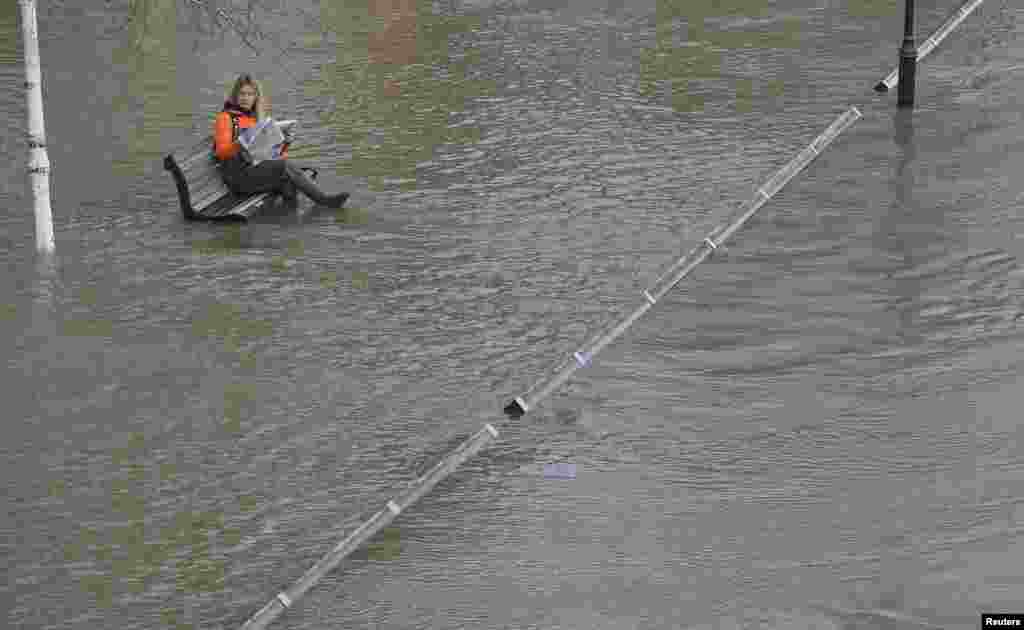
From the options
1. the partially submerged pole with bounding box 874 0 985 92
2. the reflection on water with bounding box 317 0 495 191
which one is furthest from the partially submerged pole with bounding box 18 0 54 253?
the partially submerged pole with bounding box 874 0 985 92

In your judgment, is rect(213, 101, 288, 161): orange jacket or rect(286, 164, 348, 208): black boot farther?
rect(213, 101, 288, 161): orange jacket

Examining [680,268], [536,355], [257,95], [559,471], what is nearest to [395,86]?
[257,95]

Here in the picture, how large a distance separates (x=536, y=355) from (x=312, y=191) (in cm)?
422

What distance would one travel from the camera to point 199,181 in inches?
627

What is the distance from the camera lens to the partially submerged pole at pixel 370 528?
8977 millimetres

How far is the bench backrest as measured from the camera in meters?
15.6

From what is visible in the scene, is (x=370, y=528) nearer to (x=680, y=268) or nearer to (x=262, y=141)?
(x=680, y=268)

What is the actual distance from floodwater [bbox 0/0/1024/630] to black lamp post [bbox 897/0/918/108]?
0.26 m

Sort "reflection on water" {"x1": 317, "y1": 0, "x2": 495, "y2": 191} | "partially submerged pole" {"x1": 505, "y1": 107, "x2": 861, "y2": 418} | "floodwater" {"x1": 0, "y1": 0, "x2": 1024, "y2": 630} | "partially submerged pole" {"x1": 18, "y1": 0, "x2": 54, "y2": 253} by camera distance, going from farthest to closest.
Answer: "reflection on water" {"x1": 317, "y1": 0, "x2": 495, "y2": 191}
"partially submerged pole" {"x1": 18, "y1": 0, "x2": 54, "y2": 253}
"partially submerged pole" {"x1": 505, "y1": 107, "x2": 861, "y2": 418}
"floodwater" {"x1": 0, "y1": 0, "x2": 1024, "y2": 630}

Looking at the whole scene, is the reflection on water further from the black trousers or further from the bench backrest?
the bench backrest

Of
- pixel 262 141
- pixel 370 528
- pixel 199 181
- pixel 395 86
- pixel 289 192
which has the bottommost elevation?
pixel 370 528

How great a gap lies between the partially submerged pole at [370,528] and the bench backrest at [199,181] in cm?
558

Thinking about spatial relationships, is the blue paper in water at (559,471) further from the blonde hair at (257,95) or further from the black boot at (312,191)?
the blonde hair at (257,95)

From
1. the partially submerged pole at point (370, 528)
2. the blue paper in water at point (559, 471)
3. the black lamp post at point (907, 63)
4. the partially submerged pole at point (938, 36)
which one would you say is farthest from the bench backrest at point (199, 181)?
the partially submerged pole at point (938, 36)
